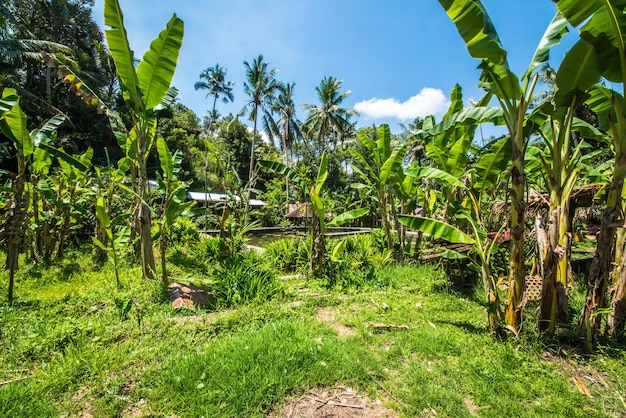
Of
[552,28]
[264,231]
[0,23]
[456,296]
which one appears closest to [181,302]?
[456,296]

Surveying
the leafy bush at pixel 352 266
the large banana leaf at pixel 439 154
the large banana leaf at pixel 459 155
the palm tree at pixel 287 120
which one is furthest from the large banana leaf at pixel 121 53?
the palm tree at pixel 287 120

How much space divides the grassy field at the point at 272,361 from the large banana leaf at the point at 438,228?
1.07 metres

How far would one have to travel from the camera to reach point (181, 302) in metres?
3.75

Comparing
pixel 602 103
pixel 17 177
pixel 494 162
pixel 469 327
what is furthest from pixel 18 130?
pixel 602 103

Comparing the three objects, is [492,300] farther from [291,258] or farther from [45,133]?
[45,133]

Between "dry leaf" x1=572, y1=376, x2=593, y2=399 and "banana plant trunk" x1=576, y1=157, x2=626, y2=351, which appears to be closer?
"dry leaf" x1=572, y1=376, x2=593, y2=399

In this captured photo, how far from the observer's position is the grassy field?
6.60 feet

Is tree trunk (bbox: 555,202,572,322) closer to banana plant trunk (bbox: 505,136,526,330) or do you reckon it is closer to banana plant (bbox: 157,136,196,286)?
banana plant trunk (bbox: 505,136,526,330)

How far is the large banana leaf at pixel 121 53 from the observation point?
3.69 m

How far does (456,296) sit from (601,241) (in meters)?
2.21

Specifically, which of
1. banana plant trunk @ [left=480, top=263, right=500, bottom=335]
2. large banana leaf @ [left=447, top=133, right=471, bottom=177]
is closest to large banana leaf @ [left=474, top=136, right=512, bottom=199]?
large banana leaf @ [left=447, top=133, right=471, bottom=177]

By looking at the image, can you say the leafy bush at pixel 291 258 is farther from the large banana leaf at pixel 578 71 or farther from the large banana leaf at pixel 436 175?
the large banana leaf at pixel 578 71

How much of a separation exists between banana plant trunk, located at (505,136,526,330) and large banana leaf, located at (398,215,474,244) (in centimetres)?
41

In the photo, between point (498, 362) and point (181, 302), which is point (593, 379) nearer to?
point (498, 362)
